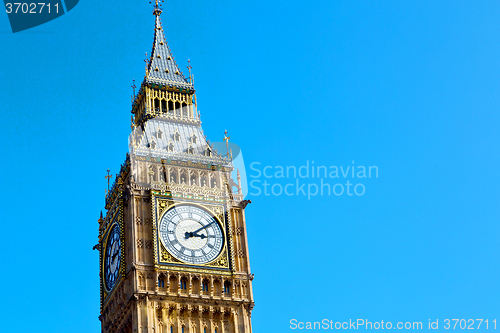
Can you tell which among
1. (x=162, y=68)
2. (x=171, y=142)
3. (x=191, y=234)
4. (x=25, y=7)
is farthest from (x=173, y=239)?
(x=25, y=7)

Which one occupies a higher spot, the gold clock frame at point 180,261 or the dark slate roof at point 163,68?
the dark slate roof at point 163,68

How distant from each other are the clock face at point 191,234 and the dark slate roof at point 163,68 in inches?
591

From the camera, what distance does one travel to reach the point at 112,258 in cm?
8775

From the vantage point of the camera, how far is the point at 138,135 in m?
92.7

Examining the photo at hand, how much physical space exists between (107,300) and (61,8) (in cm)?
3015

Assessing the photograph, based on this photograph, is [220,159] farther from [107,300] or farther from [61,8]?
[61,8]

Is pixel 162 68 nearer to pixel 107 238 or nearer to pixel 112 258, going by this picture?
pixel 107 238

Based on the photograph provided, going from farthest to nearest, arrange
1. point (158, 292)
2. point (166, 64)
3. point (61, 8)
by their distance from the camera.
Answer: point (166, 64)
point (158, 292)
point (61, 8)

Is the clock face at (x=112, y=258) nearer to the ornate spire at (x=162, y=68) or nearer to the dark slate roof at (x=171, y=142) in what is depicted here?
the dark slate roof at (x=171, y=142)

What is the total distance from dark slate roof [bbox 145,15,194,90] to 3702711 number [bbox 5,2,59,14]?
31952mm

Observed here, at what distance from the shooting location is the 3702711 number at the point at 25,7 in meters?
64.6

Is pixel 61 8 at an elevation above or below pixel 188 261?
above

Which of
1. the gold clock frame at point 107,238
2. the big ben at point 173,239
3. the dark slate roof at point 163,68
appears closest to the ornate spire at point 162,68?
the dark slate roof at point 163,68

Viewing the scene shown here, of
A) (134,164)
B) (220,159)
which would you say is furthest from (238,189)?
(134,164)
